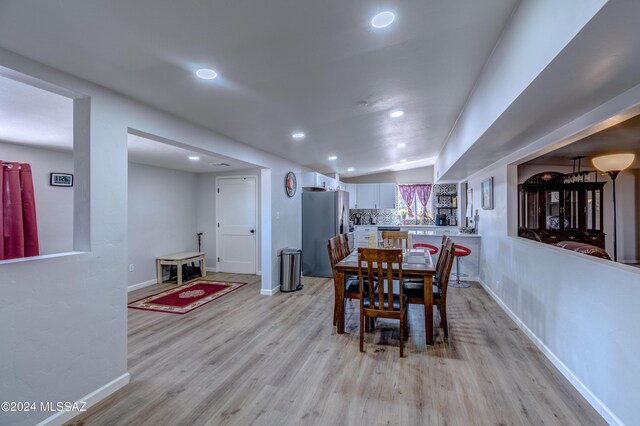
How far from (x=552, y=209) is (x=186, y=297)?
6.22 meters

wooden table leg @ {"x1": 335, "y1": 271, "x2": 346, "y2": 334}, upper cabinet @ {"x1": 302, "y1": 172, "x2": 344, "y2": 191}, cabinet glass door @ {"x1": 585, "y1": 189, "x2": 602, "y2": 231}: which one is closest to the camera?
wooden table leg @ {"x1": 335, "y1": 271, "x2": 346, "y2": 334}

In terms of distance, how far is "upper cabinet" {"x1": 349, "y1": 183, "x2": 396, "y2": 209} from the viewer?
8.38m

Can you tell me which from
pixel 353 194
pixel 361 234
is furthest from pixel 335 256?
pixel 353 194

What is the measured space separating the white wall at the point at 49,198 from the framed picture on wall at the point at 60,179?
0.15 ft

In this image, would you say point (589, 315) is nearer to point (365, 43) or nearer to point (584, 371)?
point (584, 371)

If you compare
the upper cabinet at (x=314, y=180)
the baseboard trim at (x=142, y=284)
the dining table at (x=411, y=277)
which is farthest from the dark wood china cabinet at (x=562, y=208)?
the baseboard trim at (x=142, y=284)

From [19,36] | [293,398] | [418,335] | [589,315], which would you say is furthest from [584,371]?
[19,36]

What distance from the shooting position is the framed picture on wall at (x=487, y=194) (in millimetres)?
4484

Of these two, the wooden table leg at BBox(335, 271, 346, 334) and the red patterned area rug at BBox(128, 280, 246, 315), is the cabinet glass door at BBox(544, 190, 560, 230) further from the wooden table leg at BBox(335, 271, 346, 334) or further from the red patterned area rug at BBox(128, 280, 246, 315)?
the red patterned area rug at BBox(128, 280, 246, 315)

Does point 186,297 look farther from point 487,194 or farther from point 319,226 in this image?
point 487,194

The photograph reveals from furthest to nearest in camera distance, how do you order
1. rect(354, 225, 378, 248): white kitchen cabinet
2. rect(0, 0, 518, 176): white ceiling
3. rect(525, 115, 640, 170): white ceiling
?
rect(354, 225, 378, 248): white kitchen cabinet, rect(525, 115, 640, 170): white ceiling, rect(0, 0, 518, 176): white ceiling

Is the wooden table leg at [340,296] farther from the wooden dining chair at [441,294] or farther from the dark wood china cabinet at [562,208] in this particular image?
the dark wood china cabinet at [562,208]

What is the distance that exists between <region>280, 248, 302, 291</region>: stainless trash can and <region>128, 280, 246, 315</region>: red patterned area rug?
939mm

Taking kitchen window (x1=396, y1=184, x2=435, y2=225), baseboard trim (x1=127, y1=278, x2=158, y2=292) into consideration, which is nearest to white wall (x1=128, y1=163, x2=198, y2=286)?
baseboard trim (x1=127, y1=278, x2=158, y2=292)
